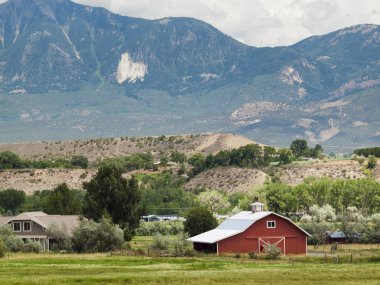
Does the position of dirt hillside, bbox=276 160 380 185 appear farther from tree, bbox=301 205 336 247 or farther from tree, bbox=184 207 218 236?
tree, bbox=184 207 218 236

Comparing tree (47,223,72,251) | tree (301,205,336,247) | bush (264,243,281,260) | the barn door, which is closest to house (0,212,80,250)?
tree (47,223,72,251)

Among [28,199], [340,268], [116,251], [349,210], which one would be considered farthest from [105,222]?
[28,199]

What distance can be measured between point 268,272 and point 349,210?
66.9 m

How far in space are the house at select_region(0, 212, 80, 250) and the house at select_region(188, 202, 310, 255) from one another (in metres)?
14.8

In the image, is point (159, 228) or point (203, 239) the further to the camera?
point (159, 228)

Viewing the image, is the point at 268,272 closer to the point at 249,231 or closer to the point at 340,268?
the point at 340,268

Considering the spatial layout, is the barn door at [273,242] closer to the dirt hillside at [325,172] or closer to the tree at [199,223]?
the tree at [199,223]

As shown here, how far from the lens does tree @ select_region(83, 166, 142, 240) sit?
385ft

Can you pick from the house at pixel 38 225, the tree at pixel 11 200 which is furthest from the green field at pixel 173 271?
the tree at pixel 11 200

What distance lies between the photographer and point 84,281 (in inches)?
2522

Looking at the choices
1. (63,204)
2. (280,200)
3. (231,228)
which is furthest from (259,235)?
(280,200)

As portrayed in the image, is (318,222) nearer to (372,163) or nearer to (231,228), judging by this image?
(231,228)

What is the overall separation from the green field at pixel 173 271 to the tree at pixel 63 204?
3730cm

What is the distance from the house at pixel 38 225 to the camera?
358 ft
